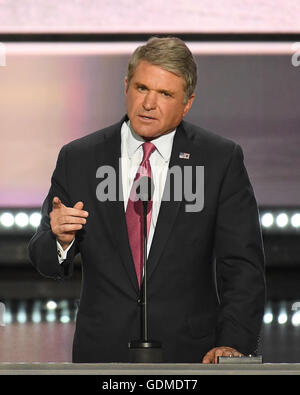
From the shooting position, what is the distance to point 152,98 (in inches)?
88.6

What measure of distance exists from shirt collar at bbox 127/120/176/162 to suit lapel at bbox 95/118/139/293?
31 millimetres

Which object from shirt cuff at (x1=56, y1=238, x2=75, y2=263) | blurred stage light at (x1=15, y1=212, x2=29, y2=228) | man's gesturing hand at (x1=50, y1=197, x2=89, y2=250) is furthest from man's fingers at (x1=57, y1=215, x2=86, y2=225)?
blurred stage light at (x1=15, y1=212, x2=29, y2=228)

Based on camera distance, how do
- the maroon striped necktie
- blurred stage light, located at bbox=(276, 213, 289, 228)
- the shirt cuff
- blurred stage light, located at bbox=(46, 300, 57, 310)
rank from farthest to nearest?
blurred stage light, located at bbox=(46, 300, 57, 310) → blurred stage light, located at bbox=(276, 213, 289, 228) → the maroon striped necktie → the shirt cuff

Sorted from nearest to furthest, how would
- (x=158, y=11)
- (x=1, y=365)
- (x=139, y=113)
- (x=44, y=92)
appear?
1. (x=1, y=365)
2. (x=139, y=113)
3. (x=158, y=11)
4. (x=44, y=92)

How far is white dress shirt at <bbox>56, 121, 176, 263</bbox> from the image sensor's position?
232 cm

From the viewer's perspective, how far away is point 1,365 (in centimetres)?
145

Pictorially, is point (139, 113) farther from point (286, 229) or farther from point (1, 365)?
point (286, 229)

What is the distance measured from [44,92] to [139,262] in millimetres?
2759

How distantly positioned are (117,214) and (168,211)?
0.12 m

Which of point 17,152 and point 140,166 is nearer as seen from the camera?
point 140,166

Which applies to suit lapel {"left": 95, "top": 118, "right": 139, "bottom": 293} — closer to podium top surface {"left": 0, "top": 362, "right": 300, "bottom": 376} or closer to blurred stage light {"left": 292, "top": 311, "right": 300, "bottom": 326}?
podium top surface {"left": 0, "top": 362, "right": 300, "bottom": 376}

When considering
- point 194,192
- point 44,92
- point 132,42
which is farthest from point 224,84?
point 194,192

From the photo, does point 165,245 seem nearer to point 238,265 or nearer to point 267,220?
point 238,265

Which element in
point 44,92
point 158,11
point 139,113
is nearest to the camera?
point 139,113
